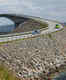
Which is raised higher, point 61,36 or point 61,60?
point 61,36

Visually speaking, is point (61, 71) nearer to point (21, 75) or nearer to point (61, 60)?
point (61, 60)

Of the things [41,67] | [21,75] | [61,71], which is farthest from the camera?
[61,71]

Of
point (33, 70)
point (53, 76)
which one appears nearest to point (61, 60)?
point (53, 76)

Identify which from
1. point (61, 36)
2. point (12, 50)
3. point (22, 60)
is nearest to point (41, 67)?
point (22, 60)

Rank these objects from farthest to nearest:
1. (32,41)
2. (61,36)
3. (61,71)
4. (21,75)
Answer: (61,36)
(32,41)
(61,71)
(21,75)

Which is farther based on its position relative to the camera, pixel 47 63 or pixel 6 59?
pixel 47 63

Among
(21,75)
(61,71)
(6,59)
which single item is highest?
(6,59)
